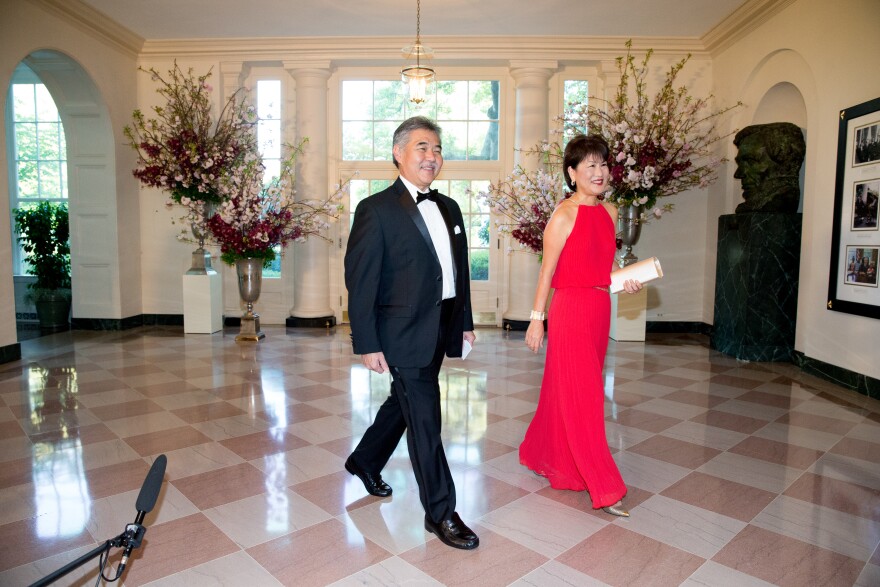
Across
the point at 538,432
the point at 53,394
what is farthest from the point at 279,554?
the point at 53,394

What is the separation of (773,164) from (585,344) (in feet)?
15.4

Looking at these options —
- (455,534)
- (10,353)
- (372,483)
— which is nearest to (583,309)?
(455,534)

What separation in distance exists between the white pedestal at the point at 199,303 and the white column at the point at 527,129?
13.5 ft

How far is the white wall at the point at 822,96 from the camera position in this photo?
527 cm

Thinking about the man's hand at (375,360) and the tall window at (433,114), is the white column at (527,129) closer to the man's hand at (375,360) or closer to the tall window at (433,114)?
the tall window at (433,114)

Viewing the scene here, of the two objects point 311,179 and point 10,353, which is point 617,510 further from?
point 311,179

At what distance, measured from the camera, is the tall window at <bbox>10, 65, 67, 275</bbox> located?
10.0 m

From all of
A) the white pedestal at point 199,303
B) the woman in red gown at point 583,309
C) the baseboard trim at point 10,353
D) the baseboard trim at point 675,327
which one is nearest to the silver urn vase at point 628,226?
the baseboard trim at point 675,327

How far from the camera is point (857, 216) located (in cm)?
530

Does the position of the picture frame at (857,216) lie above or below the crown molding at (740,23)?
below

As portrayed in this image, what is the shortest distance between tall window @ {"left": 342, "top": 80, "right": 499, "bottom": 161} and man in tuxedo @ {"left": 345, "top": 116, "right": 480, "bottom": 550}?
655 cm

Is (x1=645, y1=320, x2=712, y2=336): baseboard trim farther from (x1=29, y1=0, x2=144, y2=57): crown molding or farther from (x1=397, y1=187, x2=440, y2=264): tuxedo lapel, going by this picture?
(x1=29, y1=0, x2=144, y2=57): crown molding

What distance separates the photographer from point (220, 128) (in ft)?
27.5

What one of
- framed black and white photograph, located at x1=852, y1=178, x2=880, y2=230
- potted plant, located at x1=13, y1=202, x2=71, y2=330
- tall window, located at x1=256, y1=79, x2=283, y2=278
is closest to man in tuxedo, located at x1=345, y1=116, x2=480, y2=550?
framed black and white photograph, located at x1=852, y1=178, x2=880, y2=230
